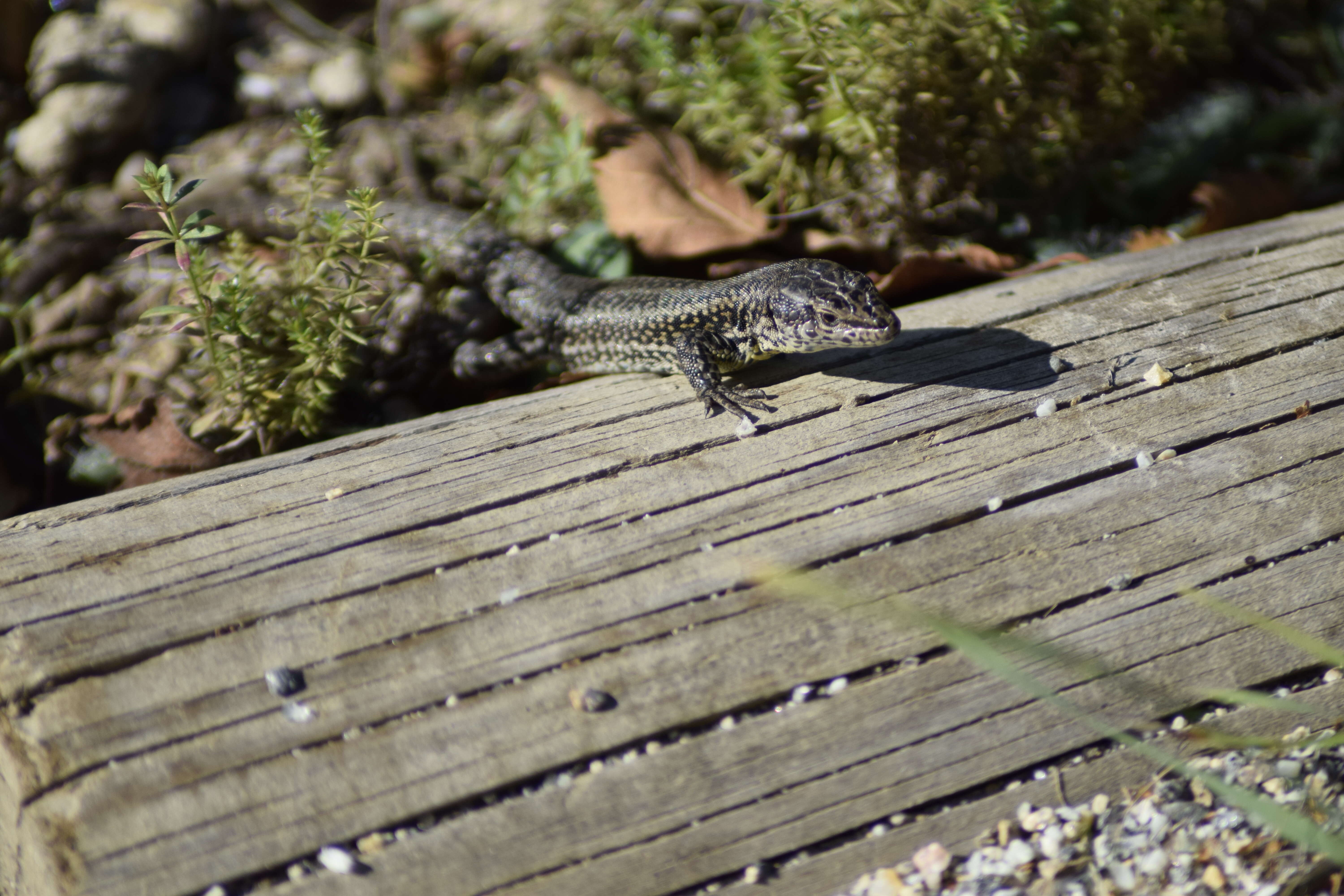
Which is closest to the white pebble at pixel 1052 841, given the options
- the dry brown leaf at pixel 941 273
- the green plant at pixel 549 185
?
the dry brown leaf at pixel 941 273

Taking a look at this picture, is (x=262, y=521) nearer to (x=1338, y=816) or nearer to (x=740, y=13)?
(x=1338, y=816)

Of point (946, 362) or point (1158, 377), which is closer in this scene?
point (1158, 377)

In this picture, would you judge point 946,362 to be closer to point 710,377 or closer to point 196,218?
point 710,377

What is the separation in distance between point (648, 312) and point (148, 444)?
1.96 metres

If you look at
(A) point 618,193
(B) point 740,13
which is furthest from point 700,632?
(B) point 740,13

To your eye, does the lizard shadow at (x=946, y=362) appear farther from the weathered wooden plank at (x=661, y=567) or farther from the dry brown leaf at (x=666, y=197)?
the dry brown leaf at (x=666, y=197)

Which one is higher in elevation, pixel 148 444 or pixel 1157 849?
pixel 148 444

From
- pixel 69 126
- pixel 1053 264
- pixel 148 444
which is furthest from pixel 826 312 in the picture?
pixel 69 126

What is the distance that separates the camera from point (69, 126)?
15.4 feet

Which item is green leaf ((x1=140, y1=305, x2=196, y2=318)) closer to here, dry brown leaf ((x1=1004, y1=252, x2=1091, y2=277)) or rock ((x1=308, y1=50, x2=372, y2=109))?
rock ((x1=308, y1=50, x2=372, y2=109))

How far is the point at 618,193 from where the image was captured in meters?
4.19

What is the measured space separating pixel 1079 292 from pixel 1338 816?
6.06 feet

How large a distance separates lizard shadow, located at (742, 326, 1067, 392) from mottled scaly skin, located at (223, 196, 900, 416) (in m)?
0.08

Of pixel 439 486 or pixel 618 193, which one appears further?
→ pixel 618 193
